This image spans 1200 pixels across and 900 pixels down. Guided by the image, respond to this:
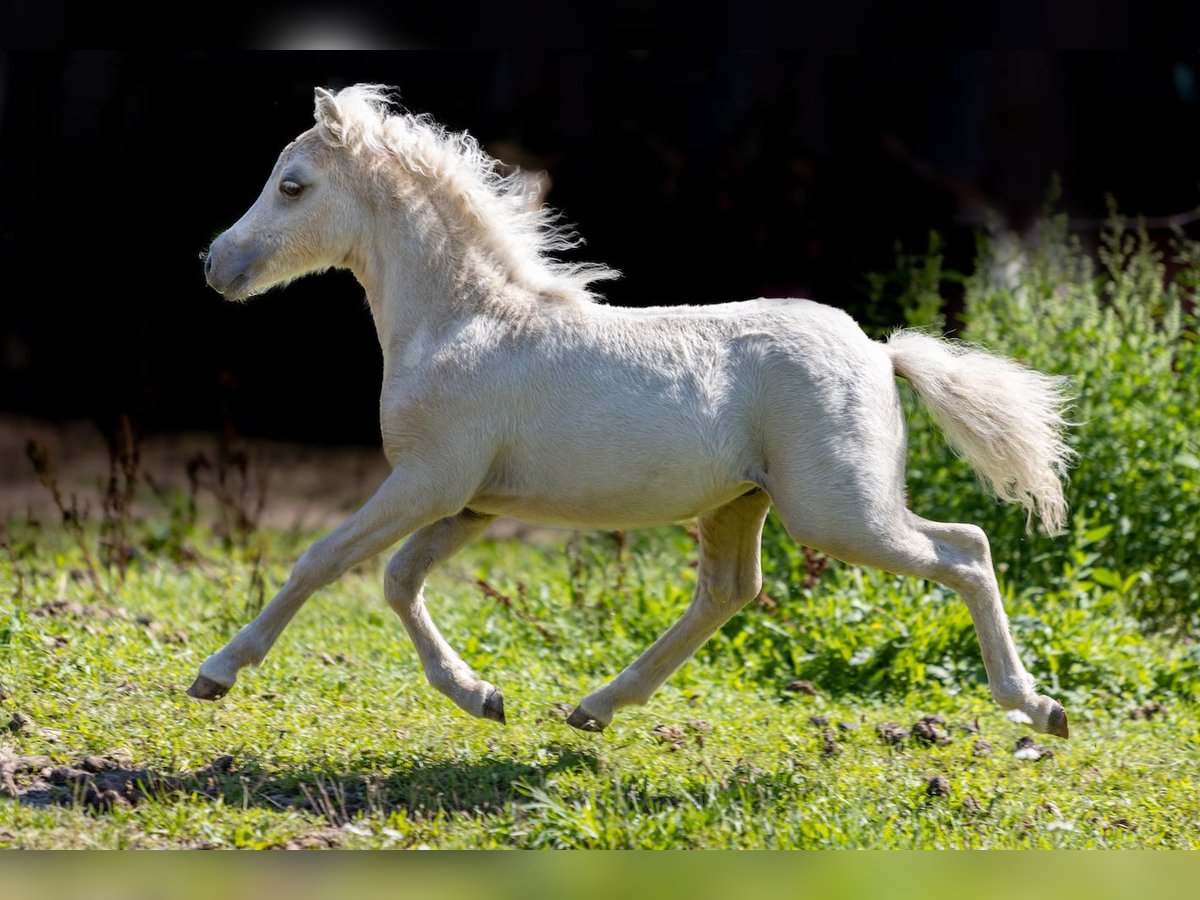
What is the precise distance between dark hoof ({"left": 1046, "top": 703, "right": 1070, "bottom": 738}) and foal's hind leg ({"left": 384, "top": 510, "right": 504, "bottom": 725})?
1.85 m

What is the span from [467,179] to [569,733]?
Answer: 6.85 feet

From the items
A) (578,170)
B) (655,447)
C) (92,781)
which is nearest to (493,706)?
(655,447)

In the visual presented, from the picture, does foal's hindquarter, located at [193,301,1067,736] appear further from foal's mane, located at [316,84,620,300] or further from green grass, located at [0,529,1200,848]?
green grass, located at [0,529,1200,848]

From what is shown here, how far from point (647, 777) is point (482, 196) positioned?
2.13m

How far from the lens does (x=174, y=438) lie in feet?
35.2

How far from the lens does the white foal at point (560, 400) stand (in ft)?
15.6

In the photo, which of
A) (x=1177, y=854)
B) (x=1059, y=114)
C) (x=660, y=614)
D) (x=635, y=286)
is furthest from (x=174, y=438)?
(x=1177, y=854)

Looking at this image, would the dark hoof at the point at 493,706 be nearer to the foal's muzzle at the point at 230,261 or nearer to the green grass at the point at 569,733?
the green grass at the point at 569,733

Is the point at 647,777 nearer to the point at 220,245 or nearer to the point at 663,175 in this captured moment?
the point at 220,245

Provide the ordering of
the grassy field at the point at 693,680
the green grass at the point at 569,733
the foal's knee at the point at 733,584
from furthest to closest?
1. the foal's knee at the point at 733,584
2. the grassy field at the point at 693,680
3. the green grass at the point at 569,733

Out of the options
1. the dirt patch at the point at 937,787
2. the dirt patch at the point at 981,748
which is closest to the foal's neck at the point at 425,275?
the dirt patch at the point at 937,787

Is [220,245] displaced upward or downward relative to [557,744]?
upward

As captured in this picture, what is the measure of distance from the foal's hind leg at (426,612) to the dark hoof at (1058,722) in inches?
72.9

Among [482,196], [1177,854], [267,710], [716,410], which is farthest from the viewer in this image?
[267,710]
